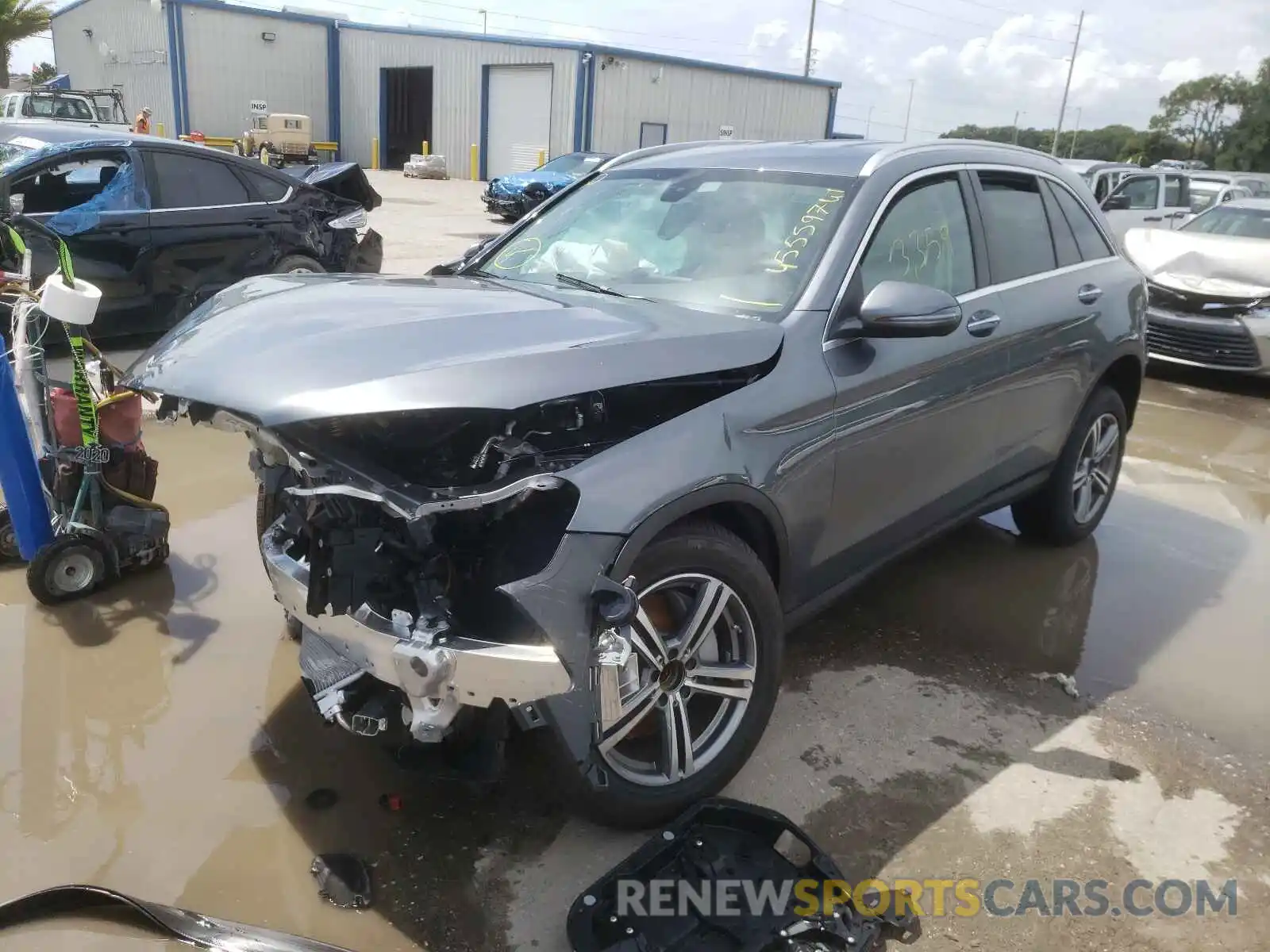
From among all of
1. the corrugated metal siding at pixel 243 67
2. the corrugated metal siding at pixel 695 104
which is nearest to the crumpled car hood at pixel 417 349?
the corrugated metal siding at pixel 695 104

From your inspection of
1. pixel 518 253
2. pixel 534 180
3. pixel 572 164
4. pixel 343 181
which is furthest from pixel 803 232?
pixel 572 164

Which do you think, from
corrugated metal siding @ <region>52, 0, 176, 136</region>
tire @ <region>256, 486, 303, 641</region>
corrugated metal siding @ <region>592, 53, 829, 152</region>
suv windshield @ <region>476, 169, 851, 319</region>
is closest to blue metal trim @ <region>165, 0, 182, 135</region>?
corrugated metal siding @ <region>52, 0, 176, 136</region>

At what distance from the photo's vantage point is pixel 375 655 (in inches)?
→ 90.6

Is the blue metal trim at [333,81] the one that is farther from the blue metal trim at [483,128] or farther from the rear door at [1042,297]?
the rear door at [1042,297]

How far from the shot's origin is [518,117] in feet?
106

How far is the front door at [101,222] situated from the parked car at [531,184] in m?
11.0

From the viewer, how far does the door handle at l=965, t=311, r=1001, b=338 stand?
3.61 metres

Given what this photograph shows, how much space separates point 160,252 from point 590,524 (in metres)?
6.37

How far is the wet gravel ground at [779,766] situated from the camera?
8.26 ft

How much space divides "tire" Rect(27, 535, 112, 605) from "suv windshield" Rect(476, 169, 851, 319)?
189 cm

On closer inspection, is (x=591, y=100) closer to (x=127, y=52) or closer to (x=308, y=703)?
(x=127, y=52)

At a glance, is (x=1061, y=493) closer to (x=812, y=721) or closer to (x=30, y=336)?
(x=812, y=721)

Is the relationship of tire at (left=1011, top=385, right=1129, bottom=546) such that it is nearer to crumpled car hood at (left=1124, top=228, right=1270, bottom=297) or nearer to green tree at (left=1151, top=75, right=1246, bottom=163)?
crumpled car hood at (left=1124, top=228, right=1270, bottom=297)

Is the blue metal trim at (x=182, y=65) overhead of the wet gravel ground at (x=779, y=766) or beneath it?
overhead
